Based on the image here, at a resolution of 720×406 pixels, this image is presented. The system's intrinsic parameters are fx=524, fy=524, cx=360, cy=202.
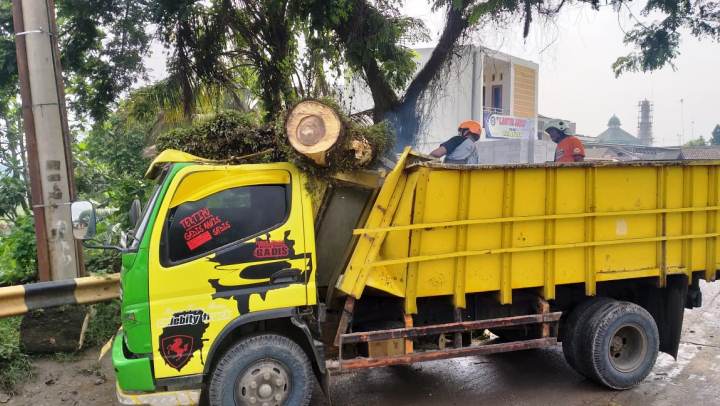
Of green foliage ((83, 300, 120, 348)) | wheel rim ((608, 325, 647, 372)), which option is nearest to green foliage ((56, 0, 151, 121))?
green foliage ((83, 300, 120, 348))

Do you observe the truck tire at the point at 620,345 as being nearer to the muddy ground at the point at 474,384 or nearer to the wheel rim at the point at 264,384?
the muddy ground at the point at 474,384

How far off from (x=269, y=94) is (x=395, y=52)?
2680 millimetres

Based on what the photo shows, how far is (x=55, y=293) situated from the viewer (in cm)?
473

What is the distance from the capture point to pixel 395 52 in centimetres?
764

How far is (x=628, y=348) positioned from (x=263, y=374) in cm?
332

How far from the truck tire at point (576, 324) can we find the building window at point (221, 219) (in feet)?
9.16

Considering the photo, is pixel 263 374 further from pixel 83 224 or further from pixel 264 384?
pixel 83 224

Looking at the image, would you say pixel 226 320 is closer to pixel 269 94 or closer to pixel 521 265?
pixel 521 265

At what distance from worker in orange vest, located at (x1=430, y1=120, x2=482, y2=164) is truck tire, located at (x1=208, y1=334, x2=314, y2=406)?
3.54 meters

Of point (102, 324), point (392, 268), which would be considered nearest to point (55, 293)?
point (102, 324)

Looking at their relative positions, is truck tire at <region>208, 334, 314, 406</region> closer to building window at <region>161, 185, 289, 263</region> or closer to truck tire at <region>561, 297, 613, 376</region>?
building window at <region>161, 185, 289, 263</region>

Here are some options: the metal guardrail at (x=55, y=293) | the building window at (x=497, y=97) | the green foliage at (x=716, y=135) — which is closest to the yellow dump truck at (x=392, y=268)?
the metal guardrail at (x=55, y=293)

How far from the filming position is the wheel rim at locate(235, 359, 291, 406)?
361 centimetres

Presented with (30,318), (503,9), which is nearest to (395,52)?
(503,9)
